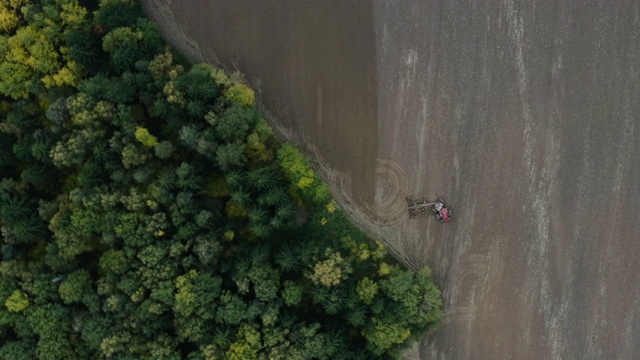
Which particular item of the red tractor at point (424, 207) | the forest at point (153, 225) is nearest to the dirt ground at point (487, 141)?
the red tractor at point (424, 207)

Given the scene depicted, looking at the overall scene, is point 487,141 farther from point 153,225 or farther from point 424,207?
point 153,225

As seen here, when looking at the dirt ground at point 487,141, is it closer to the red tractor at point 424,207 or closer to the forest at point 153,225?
Answer: the red tractor at point 424,207

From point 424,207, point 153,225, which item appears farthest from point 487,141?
point 153,225

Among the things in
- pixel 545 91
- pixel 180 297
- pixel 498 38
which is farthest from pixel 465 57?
pixel 180 297

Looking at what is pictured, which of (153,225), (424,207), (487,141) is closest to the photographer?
(153,225)

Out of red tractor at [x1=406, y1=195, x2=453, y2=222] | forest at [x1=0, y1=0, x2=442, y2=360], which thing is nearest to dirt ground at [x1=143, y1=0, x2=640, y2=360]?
red tractor at [x1=406, y1=195, x2=453, y2=222]

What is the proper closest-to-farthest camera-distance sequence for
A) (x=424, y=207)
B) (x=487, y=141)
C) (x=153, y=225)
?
(x=153, y=225) < (x=487, y=141) < (x=424, y=207)
